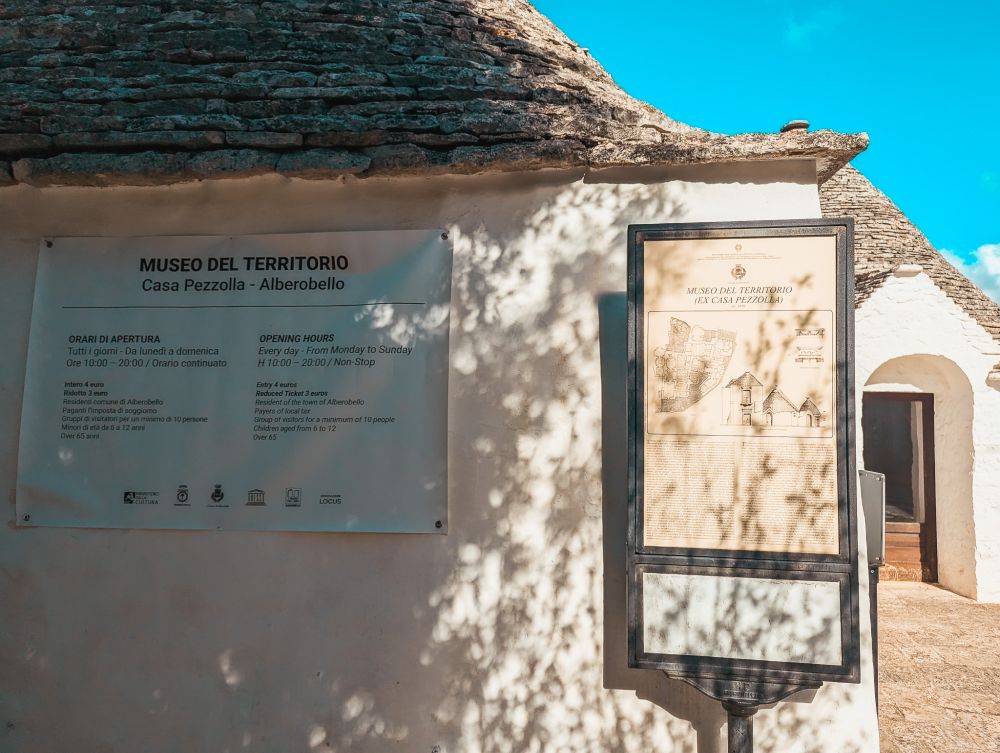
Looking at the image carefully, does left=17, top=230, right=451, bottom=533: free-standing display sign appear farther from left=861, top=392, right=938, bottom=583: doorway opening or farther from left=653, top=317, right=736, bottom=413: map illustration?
left=861, top=392, right=938, bottom=583: doorway opening

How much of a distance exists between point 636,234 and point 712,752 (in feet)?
7.90

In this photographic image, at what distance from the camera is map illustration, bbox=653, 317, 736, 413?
290cm

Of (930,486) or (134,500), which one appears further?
(930,486)

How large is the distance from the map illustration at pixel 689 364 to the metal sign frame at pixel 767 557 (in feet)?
0.34

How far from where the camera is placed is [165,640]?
10.7ft

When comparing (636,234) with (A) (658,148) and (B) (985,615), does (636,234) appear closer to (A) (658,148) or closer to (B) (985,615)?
(A) (658,148)

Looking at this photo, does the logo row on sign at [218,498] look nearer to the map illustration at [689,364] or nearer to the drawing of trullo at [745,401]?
the map illustration at [689,364]

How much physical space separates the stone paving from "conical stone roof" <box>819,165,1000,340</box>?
391 cm

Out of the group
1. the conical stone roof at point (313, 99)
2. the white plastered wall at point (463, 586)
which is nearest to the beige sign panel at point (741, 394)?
the white plastered wall at point (463, 586)

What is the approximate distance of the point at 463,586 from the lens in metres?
3.16

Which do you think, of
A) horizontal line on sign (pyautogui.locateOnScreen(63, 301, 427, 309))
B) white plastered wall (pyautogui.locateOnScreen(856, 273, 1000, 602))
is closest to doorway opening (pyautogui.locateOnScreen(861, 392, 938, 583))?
white plastered wall (pyautogui.locateOnScreen(856, 273, 1000, 602))

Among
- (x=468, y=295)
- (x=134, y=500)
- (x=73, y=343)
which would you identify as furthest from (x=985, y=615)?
(x=73, y=343)

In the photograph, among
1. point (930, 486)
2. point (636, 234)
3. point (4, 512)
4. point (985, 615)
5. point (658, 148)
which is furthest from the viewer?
point (930, 486)

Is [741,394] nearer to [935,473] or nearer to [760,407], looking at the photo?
[760,407]
